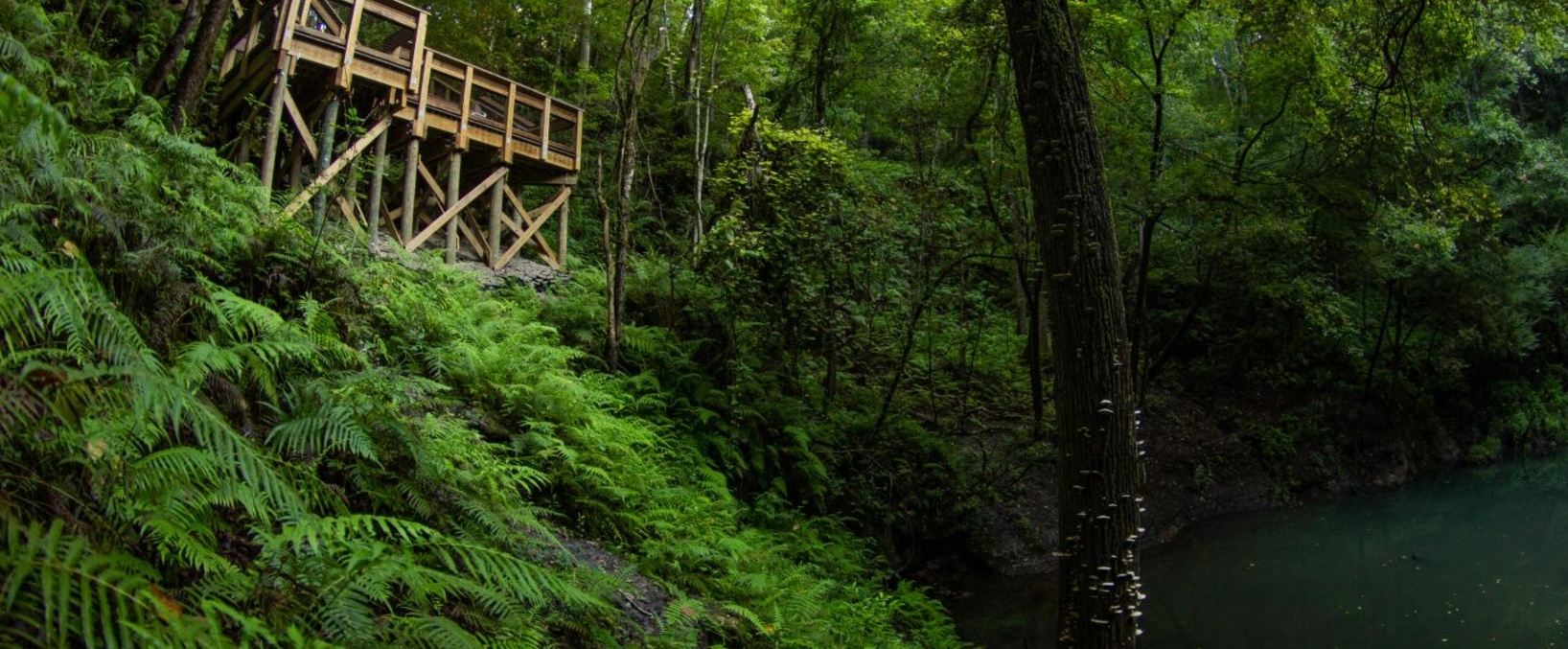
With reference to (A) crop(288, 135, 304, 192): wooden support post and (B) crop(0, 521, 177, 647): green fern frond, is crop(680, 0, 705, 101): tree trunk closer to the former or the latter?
(A) crop(288, 135, 304, 192): wooden support post

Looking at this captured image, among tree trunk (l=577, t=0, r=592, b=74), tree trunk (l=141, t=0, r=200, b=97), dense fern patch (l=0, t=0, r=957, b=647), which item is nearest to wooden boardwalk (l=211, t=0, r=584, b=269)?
tree trunk (l=141, t=0, r=200, b=97)

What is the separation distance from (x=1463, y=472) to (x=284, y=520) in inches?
848

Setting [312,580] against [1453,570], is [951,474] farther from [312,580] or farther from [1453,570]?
[312,580]

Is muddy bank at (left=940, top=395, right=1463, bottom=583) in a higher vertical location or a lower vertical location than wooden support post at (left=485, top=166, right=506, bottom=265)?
lower

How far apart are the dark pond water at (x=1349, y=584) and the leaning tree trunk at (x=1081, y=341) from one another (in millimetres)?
2873

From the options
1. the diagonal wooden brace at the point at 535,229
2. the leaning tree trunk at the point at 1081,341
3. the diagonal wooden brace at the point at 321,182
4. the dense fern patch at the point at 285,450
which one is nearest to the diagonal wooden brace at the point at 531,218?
the diagonal wooden brace at the point at 535,229

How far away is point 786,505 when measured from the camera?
876 cm

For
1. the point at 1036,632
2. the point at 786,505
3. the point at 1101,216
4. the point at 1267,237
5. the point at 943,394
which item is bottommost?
the point at 1036,632

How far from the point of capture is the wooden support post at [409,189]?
10617 millimetres

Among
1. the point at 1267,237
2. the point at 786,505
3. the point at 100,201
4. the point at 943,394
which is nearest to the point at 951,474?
the point at 943,394

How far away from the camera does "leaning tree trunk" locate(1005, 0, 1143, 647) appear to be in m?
4.44

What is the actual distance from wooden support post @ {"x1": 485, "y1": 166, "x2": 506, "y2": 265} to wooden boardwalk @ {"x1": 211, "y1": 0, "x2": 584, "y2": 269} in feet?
0.06

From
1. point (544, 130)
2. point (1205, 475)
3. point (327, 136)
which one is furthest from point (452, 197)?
point (1205, 475)

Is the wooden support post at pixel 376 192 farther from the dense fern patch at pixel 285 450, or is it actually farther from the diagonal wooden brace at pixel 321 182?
the dense fern patch at pixel 285 450
